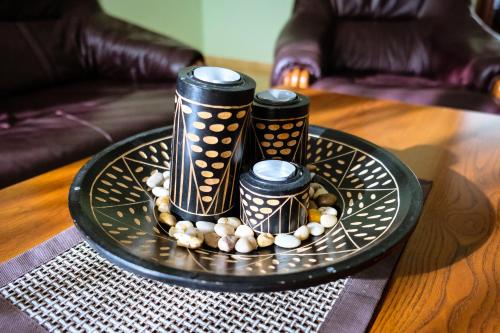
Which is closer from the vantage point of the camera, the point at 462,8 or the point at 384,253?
the point at 384,253

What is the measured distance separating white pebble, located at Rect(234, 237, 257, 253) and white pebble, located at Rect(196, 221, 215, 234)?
0.05 m

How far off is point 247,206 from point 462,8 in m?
1.90

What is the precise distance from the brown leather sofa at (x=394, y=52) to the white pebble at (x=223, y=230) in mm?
1164

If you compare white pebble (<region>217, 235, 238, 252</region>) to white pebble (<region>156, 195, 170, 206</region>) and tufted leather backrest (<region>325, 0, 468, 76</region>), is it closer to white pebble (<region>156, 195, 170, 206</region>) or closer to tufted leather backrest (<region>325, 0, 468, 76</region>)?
white pebble (<region>156, 195, 170, 206</region>)

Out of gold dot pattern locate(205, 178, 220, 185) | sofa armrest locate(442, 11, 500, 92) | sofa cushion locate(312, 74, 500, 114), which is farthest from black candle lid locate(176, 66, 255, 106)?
sofa armrest locate(442, 11, 500, 92)

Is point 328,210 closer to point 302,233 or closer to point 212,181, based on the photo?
point 302,233

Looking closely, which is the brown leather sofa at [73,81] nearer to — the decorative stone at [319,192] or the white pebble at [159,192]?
the white pebble at [159,192]

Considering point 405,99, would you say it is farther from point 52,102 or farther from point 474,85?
point 52,102

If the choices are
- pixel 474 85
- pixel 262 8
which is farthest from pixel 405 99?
pixel 262 8

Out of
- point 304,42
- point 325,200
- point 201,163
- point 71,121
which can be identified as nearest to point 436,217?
point 325,200

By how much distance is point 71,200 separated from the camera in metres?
0.57

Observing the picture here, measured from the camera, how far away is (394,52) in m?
2.03

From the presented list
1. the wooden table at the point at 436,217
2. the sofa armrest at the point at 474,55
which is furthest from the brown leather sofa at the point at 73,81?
the sofa armrest at the point at 474,55

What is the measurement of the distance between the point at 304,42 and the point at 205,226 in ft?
4.41
